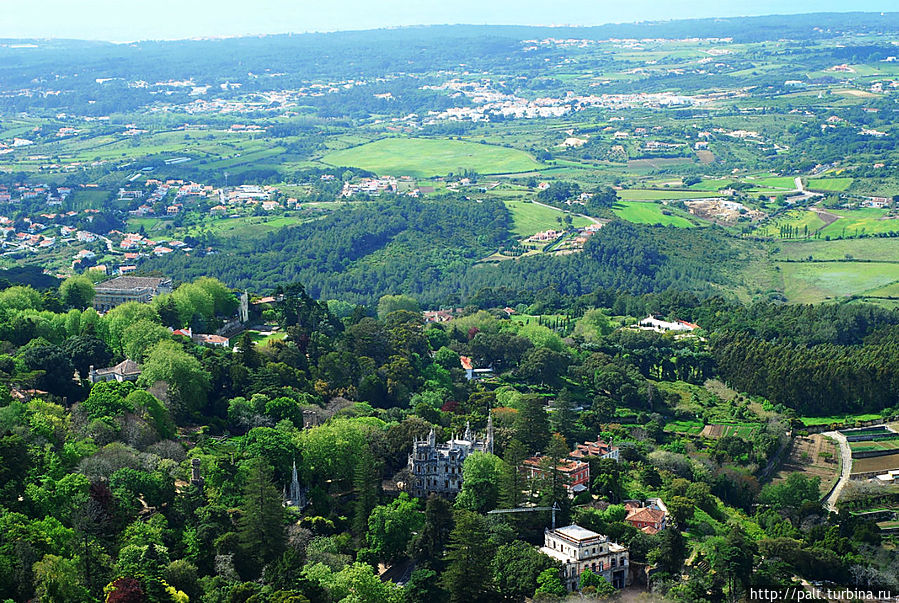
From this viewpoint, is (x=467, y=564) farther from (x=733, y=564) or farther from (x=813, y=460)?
(x=813, y=460)

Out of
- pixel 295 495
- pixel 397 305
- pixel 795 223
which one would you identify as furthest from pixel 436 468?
pixel 795 223

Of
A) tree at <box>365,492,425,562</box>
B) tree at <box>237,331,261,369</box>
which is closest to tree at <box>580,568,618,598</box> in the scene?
tree at <box>365,492,425,562</box>

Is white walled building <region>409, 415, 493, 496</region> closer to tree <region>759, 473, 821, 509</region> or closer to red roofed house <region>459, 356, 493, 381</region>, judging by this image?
tree <region>759, 473, 821, 509</region>

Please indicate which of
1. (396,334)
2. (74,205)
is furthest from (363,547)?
(74,205)

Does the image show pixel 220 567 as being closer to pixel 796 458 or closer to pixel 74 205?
pixel 796 458

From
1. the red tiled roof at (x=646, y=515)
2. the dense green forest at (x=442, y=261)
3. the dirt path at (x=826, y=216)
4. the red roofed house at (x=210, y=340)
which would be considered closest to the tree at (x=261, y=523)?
the red tiled roof at (x=646, y=515)

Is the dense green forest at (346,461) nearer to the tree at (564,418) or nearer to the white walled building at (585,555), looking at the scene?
the tree at (564,418)
